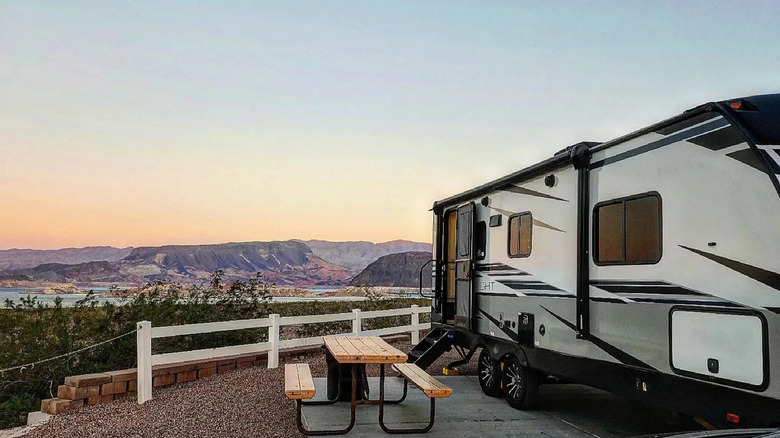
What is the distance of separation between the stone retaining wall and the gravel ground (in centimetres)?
12

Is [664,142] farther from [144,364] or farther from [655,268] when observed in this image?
[144,364]

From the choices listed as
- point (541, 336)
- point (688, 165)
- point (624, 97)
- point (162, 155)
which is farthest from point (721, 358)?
point (162, 155)

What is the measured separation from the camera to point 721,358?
4641 millimetres

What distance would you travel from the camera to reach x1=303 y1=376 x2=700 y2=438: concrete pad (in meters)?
6.80

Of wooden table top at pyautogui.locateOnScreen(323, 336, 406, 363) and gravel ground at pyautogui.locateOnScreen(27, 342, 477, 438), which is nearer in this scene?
wooden table top at pyautogui.locateOnScreen(323, 336, 406, 363)

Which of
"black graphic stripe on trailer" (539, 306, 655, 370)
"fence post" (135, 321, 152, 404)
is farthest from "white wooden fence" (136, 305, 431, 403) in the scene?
"black graphic stripe on trailer" (539, 306, 655, 370)

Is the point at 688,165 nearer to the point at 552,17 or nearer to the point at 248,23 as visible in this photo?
the point at 552,17

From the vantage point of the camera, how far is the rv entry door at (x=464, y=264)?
940 centimetres

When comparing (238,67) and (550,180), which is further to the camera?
(238,67)

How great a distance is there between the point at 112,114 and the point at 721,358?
12.4 m

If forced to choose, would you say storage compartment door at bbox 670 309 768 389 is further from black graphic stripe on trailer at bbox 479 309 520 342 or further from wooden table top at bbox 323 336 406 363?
black graphic stripe on trailer at bbox 479 309 520 342

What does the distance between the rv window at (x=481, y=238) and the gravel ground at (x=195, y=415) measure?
3.19m

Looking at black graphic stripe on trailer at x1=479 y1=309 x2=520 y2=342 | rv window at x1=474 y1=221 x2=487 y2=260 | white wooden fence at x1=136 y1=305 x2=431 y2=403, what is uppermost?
rv window at x1=474 y1=221 x2=487 y2=260

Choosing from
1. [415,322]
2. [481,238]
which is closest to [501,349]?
[481,238]
